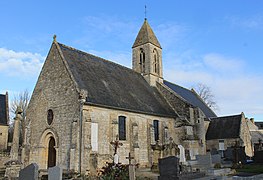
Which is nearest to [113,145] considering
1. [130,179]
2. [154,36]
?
[130,179]

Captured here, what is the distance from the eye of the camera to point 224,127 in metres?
32.6

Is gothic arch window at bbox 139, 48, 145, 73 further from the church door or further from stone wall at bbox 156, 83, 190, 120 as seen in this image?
the church door

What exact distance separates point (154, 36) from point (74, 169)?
797 inches

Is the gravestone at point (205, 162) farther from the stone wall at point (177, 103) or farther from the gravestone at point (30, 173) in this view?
the gravestone at point (30, 173)

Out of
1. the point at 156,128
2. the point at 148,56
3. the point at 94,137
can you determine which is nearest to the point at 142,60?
the point at 148,56

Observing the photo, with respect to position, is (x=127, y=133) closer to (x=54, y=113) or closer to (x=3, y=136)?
(x=54, y=113)

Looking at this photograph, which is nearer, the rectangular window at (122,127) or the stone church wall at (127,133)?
the stone church wall at (127,133)

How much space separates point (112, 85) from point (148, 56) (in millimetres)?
9037

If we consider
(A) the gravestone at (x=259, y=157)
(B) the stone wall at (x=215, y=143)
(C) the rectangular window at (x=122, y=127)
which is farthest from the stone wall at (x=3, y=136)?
(A) the gravestone at (x=259, y=157)

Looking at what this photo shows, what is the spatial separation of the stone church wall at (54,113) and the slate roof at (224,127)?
20.4 meters

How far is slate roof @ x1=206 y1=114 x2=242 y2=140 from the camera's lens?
102 ft

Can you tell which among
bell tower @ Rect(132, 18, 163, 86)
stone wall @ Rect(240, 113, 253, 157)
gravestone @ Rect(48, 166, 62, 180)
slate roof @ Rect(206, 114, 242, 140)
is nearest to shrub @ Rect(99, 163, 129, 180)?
gravestone @ Rect(48, 166, 62, 180)

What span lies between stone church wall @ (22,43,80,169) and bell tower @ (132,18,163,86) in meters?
11.6

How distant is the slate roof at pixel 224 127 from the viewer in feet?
102
